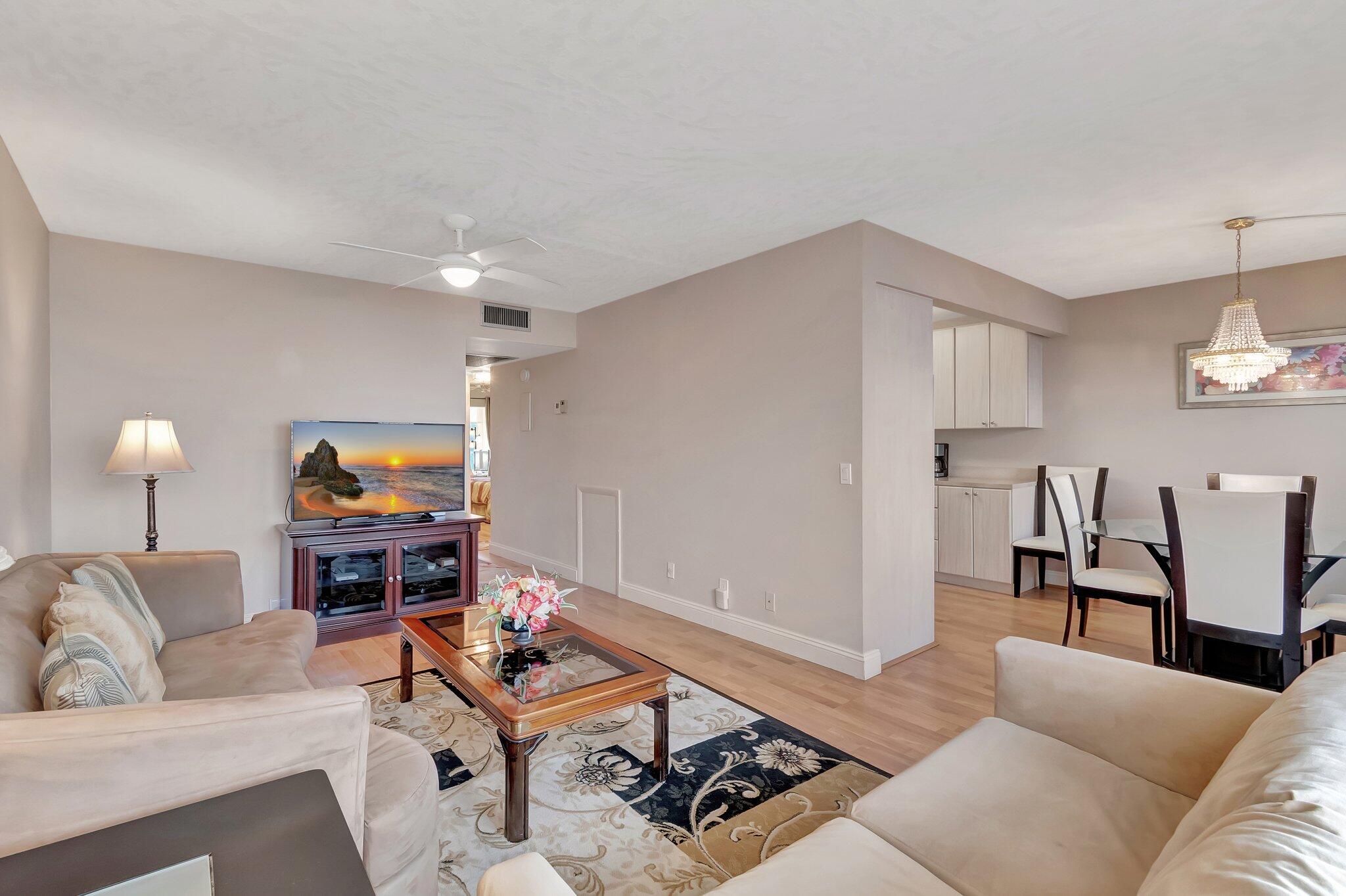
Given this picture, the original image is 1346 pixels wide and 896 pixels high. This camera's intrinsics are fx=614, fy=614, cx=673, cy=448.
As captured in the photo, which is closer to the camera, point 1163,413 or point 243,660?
point 243,660

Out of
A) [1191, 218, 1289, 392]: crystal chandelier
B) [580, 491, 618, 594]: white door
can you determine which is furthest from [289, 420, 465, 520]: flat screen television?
[1191, 218, 1289, 392]: crystal chandelier

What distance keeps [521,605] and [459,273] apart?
5.44ft

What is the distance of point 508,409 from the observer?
684cm

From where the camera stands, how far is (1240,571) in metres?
2.68

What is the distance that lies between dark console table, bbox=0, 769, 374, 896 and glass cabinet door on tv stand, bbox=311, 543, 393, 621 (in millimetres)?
3234

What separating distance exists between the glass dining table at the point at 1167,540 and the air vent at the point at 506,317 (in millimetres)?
4463

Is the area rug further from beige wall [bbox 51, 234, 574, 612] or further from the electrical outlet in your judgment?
beige wall [bbox 51, 234, 574, 612]

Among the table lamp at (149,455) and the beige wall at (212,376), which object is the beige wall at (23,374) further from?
the table lamp at (149,455)

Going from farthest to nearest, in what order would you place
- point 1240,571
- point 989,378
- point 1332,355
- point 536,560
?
point 536,560, point 989,378, point 1332,355, point 1240,571

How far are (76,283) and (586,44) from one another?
146 inches

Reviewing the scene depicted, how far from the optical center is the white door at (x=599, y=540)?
5.29m

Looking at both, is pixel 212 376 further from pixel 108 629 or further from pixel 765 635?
pixel 765 635

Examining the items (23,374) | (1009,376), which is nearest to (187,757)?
(23,374)

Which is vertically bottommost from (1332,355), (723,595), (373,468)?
(723,595)
